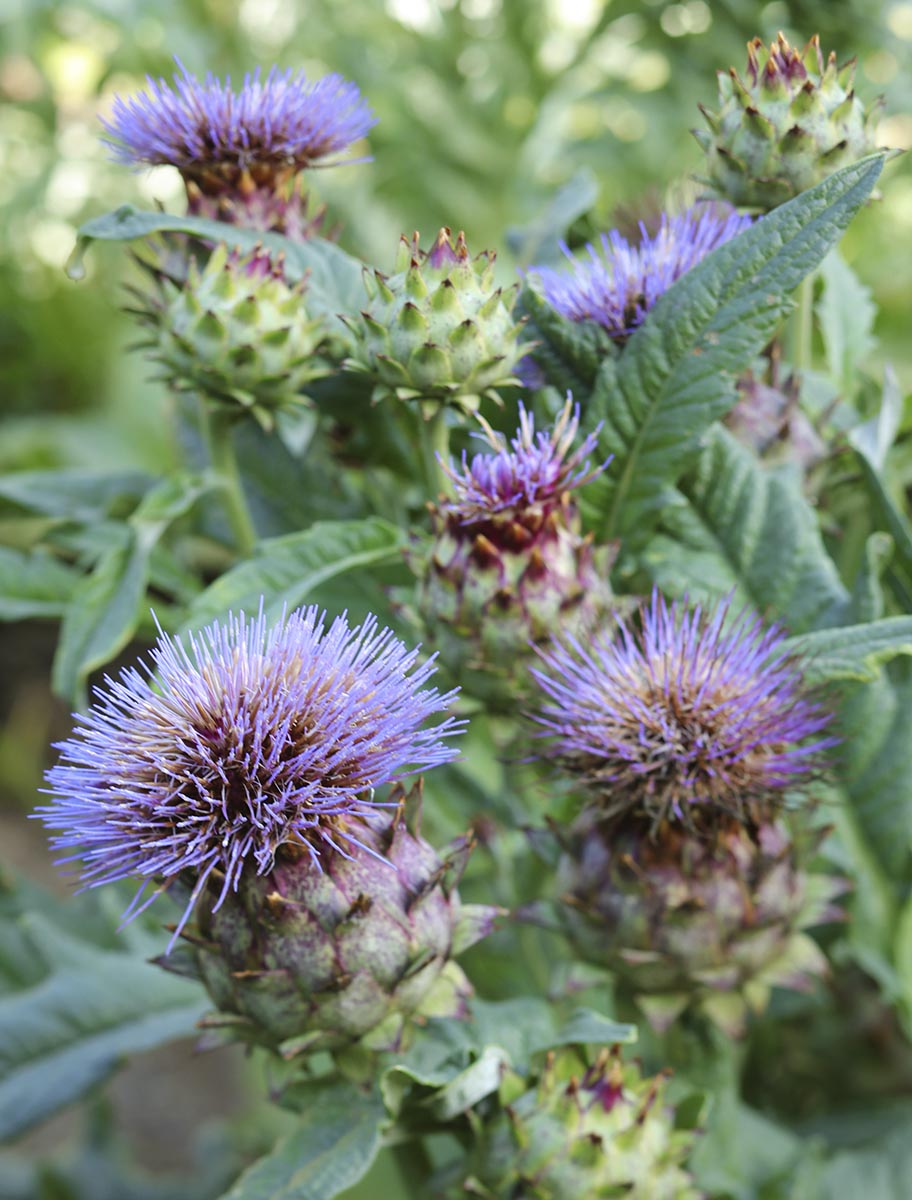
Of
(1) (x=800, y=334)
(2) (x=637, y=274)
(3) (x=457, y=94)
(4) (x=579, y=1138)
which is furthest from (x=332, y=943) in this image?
(3) (x=457, y=94)

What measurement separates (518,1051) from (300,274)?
51cm

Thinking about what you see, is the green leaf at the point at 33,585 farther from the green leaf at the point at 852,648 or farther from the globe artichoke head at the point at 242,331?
the green leaf at the point at 852,648

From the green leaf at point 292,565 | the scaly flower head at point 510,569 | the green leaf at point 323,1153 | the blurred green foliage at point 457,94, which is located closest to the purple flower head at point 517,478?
the scaly flower head at point 510,569

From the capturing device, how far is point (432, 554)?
0.78 m

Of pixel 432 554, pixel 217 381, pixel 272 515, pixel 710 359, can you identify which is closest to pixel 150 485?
pixel 272 515

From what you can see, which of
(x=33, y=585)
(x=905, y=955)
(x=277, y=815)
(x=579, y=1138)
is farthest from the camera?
(x=33, y=585)

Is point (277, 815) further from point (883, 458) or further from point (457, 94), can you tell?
point (457, 94)

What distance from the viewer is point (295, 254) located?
2.79 ft

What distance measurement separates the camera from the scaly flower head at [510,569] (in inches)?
29.2

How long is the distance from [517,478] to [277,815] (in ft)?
0.81

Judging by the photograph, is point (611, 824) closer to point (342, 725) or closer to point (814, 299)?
point (342, 725)

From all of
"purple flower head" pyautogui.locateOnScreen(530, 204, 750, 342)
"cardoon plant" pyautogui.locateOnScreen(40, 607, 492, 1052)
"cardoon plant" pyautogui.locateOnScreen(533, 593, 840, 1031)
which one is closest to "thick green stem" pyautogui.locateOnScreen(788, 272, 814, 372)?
"purple flower head" pyautogui.locateOnScreen(530, 204, 750, 342)

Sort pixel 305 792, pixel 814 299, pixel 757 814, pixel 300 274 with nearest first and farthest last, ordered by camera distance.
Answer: pixel 305 792 → pixel 757 814 → pixel 300 274 → pixel 814 299

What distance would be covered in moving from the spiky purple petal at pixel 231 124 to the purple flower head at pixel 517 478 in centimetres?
26
